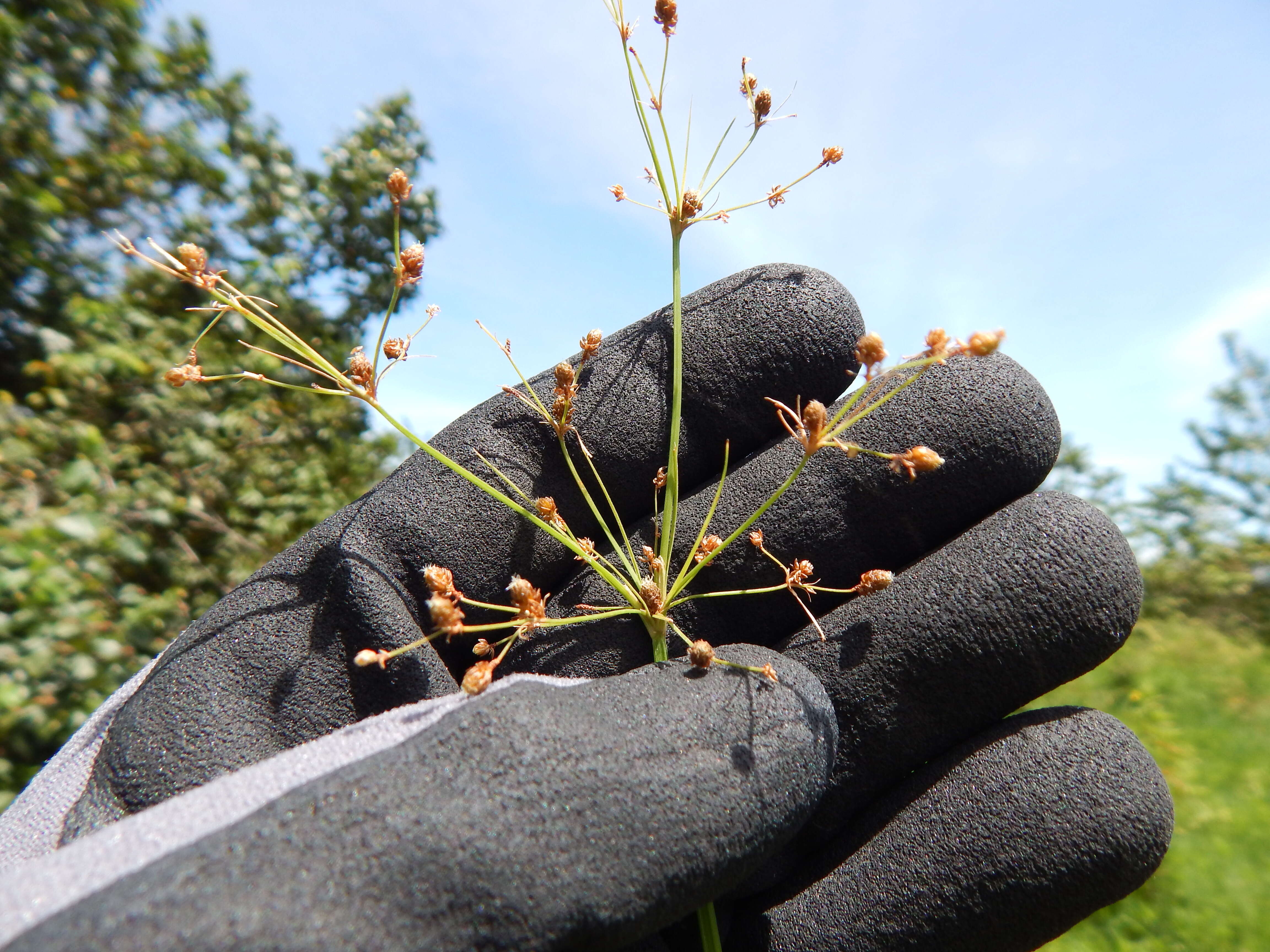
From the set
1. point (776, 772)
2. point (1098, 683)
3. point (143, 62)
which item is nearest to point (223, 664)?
point (776, 772)

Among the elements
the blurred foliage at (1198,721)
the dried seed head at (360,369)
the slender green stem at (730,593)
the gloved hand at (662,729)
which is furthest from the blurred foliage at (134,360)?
the blurred foliage at (1198,721)

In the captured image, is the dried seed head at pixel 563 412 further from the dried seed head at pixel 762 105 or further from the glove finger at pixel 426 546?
the dried seed head at pixel 762 105

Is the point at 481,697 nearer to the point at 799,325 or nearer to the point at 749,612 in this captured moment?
the point at 749,612

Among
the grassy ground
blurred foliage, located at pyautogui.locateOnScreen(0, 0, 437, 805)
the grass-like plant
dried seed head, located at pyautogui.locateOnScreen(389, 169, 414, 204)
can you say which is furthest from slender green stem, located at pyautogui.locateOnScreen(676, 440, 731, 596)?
the grassy ground

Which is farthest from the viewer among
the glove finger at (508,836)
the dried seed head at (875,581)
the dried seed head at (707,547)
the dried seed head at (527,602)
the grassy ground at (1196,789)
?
the grassy ground at (1196,789)

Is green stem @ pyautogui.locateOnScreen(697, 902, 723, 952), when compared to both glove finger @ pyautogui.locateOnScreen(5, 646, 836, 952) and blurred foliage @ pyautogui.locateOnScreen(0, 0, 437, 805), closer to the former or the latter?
glove finger @ pyautogui.locateOnScreen(5, 646, 836, 952)
